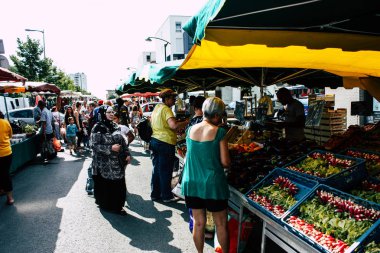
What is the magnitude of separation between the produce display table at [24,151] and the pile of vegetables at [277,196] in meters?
7.10

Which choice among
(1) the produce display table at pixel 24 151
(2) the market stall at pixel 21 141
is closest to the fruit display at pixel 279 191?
(2) the market stall at pixel 21 141

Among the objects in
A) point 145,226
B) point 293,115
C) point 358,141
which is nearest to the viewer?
point 145,226

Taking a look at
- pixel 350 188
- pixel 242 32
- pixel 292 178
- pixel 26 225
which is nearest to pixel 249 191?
pixel 292 178

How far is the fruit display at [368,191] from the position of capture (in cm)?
282

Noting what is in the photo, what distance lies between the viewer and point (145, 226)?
182 inches

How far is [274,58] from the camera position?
14.7 feet

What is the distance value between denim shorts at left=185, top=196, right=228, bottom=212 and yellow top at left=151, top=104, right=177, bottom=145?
224 cm

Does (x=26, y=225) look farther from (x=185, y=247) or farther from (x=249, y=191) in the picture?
(x=249, y=191)

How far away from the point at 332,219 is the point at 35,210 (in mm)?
5075

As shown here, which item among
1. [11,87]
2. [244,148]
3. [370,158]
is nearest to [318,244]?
[370,158]

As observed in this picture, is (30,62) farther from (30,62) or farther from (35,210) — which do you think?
(35,210)

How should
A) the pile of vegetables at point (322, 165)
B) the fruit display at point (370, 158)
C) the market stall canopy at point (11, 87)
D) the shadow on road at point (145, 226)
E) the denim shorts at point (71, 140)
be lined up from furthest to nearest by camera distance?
the denim shorts at point (71, 140) < the market stall canopy at point (11, 87) < the shadow on road at point (145, 226) < the fruit display at point (370, 158) < the pile of vegetables at point (322, 165)

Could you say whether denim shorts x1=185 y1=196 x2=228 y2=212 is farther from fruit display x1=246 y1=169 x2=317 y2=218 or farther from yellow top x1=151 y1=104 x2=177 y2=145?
yellow top x1=151 y1=104 x2=177 y2=145

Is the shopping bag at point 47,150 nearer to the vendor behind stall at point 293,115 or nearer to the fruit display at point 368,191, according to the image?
the vendor behind stall at point 293,115
